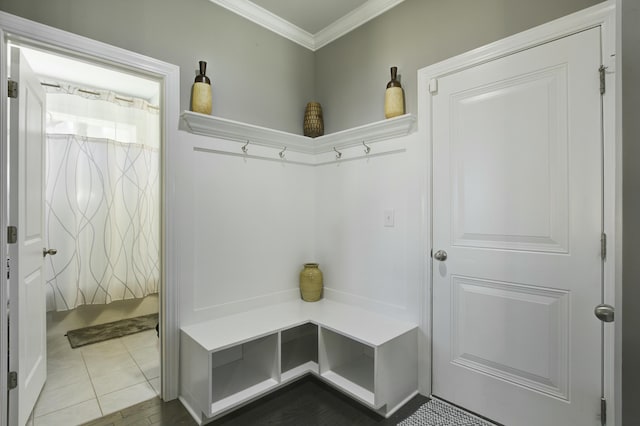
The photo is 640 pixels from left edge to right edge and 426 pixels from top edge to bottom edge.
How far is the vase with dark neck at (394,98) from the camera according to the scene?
2.04m

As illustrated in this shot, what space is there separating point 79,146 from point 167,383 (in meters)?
2.41

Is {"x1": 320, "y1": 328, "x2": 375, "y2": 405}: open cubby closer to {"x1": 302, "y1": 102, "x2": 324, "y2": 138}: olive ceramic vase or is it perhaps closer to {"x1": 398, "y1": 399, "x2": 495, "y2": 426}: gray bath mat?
{"x1": 398, "y1": 399, "x2": 495, "y2": 426}: gray bath mat

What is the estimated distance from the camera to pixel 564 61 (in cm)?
145

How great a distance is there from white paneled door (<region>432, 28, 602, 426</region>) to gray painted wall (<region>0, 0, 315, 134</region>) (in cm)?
127

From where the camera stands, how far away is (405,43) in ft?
6.80

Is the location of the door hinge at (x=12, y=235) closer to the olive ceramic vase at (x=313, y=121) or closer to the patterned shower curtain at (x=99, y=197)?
the patterned shower curtain at (x=99, y=197)

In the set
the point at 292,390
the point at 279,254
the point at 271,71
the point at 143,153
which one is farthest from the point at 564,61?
the point at 143,153

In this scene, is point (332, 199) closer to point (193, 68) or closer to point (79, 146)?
point (193, 68)

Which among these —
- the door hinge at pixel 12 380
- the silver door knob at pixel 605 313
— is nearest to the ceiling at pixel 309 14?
the silver door knob at pixel 605 313

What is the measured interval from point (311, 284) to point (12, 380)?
5.73 ft

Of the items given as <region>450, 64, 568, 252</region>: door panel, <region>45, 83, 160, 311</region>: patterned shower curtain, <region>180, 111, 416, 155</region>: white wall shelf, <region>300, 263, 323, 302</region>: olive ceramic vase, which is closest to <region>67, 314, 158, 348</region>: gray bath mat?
<region>45, 83, 160, 311</region>: patterned shower curtain

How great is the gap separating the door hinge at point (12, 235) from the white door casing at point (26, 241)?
0.02m

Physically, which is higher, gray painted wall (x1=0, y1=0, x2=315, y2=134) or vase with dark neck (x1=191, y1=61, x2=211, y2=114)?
gray painted wall (x1=0, y1=0, x2=315, y2=134)

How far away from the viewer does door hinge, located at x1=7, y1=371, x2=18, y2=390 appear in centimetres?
149
